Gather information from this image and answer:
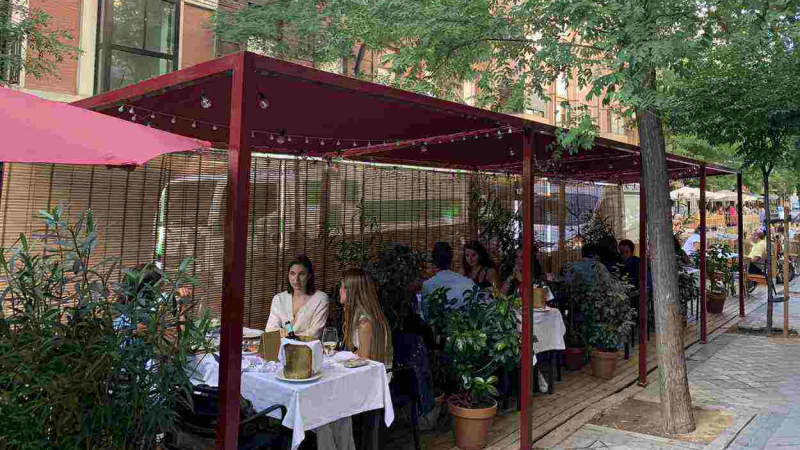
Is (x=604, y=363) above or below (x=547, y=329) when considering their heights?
below

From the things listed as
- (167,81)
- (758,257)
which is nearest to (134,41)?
(167,81)

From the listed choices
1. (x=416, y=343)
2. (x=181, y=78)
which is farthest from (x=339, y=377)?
(x=181, y=78)

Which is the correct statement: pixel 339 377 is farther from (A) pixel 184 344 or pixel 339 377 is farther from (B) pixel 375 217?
(B) pixel 375 217

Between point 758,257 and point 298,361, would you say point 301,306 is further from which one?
point 758,257

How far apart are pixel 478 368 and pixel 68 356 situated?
3387mm

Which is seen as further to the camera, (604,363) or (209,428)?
(604,363)

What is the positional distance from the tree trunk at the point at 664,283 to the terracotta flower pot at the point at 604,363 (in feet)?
4.70

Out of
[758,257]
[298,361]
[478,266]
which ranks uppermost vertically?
[758,257]

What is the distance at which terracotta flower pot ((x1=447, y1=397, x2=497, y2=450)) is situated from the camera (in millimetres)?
4508

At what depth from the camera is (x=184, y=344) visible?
2.29 meters

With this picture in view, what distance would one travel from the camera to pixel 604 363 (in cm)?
650

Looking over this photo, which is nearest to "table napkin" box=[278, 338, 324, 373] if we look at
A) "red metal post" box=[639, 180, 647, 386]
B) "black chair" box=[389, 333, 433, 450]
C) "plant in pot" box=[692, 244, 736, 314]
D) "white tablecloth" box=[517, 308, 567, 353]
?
"black chair" box=[389, 333, 433, 450]

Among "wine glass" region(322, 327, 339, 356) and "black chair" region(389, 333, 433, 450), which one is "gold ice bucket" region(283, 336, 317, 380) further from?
"black chair" region(389, 333, 433, 450)

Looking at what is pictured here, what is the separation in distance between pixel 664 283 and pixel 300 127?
136 inches
